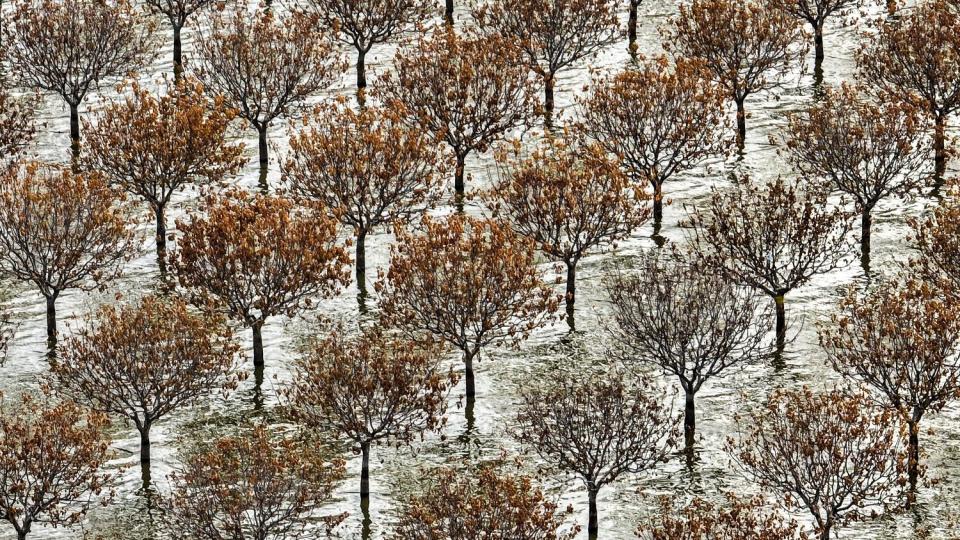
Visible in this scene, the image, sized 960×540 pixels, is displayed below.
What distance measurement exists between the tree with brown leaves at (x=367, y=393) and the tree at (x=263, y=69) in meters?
22.2

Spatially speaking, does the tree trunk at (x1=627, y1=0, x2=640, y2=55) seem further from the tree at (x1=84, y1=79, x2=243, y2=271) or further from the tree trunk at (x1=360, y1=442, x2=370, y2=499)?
the tree trunk at (x1=360, y1=442, x2=370, y2=499)

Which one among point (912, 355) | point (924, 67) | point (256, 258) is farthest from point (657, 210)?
point (912, 355)

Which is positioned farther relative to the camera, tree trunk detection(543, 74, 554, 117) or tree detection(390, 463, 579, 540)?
tree trunk detection(543, 74, 554, 117)

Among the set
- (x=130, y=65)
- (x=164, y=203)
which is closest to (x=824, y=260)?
(x=164, y=203)

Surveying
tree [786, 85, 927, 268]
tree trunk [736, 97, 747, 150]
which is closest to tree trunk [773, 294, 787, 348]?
tree [786, 85, 927, 268]

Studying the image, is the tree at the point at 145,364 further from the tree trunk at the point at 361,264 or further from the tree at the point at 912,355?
the tree at the point at 912,355

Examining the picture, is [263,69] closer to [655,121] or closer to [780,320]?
[655,121]

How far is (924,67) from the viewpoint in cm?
8525

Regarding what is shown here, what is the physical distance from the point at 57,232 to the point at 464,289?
1614 centimetres

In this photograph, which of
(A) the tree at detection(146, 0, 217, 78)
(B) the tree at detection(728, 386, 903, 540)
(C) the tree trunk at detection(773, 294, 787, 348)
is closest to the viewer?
(B) the tree at detection(728, 386, 903, 540)

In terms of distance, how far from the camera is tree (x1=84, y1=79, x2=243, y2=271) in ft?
258

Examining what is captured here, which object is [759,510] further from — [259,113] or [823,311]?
[259,113]

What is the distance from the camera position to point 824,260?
238ft

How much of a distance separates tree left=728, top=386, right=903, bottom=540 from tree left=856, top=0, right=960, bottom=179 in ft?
80.7
